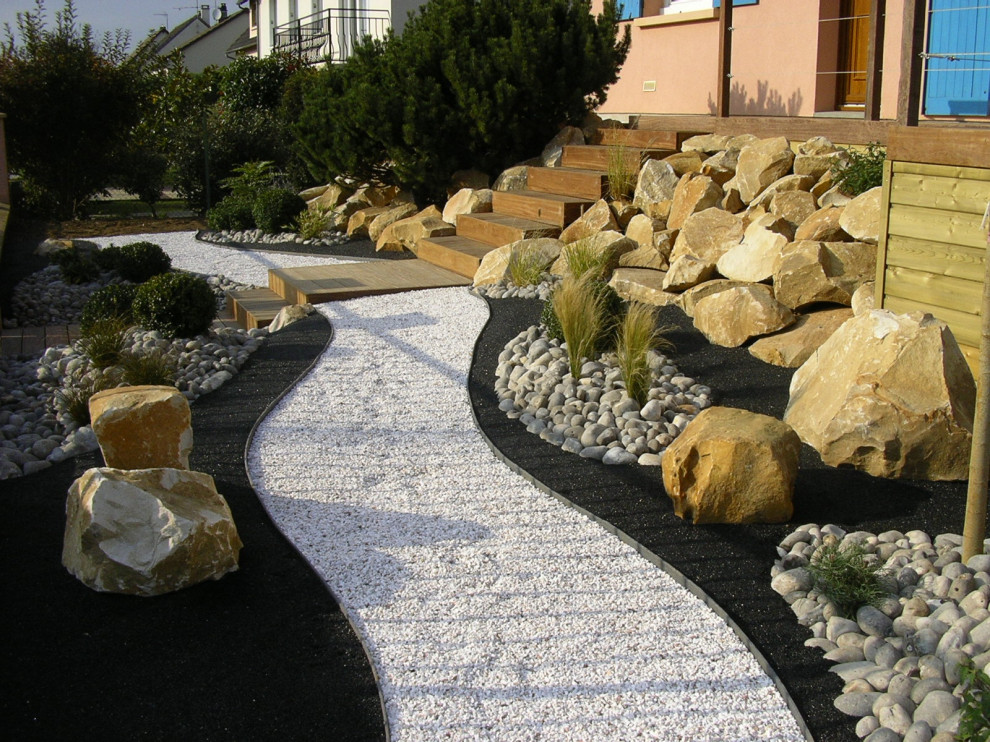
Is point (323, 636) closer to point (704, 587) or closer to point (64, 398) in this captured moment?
point (704, 587)

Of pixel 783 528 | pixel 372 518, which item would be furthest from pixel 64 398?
pixel 783 528

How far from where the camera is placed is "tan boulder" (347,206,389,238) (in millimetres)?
12133

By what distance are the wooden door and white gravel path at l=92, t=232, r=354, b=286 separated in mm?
5275

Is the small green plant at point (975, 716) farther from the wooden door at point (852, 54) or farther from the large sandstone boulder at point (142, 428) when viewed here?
the wooden door at point (852, 54)

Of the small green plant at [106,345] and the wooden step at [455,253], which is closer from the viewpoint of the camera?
the small green plant at [106,345]

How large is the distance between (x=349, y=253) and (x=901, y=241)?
7086 mm

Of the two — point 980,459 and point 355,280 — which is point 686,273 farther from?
point 980,459

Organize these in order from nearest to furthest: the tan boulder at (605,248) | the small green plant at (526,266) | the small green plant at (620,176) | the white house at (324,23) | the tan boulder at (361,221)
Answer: the tan boulder at (605,248)
the small green plant at (526,266)
the small green plant at (620,176)
the tan boulder at (361,221)
the white house at (324,23)

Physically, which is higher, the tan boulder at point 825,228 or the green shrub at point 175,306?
the tan boulder at point 825,228

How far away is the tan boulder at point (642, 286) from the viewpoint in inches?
262

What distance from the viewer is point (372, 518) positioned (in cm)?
395

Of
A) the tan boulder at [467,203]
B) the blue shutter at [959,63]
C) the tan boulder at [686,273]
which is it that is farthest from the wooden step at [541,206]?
the blue shutter at [959,63]

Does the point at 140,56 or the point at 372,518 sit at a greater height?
the point at 140,56

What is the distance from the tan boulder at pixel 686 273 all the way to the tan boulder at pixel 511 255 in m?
1.47
